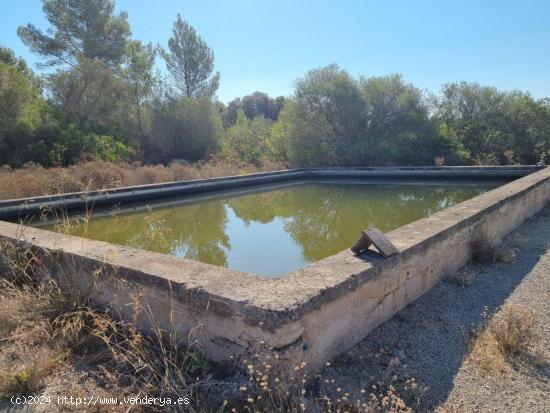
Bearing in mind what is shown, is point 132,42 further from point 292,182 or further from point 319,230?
point 319,230

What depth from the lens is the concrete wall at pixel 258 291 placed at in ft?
6.36

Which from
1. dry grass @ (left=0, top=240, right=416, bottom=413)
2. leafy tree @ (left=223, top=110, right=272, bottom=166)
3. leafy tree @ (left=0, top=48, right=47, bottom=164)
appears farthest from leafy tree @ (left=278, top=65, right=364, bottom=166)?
dry grass @ (left=0, top=240, right=416, bottom=413)

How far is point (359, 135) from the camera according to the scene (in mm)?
15352

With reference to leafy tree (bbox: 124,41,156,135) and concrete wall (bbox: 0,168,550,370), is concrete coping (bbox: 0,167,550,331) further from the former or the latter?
leafy tree (bbox: 124,41,156,135)

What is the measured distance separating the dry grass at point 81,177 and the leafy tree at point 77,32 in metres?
10.9

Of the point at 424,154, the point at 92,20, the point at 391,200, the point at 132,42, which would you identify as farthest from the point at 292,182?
the point at 92,20

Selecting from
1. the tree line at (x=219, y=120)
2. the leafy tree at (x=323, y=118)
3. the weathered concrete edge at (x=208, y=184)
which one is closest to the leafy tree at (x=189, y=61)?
the tree line at (x=219, y=120)

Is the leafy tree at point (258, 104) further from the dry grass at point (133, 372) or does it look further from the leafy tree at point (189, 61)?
the dry grass at point (133, 372)

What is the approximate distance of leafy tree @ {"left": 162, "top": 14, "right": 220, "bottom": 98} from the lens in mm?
22500

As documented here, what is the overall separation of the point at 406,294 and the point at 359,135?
13096 mm

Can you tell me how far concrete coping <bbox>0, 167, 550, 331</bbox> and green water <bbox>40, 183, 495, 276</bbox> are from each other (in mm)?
715

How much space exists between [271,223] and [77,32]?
18279 mm

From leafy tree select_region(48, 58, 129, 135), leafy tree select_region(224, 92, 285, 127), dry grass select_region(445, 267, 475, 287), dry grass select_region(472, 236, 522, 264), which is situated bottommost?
dry grass select_region(445, 267, 475, 287)

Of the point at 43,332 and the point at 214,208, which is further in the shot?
the point at 214,208
